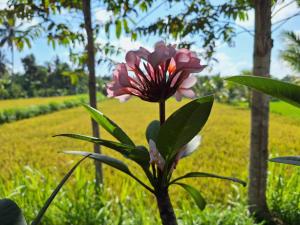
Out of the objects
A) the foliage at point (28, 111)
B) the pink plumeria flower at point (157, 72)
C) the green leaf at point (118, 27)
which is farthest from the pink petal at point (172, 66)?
the foliage at point (28, 111)

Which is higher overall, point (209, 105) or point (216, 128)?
point (209, 105)

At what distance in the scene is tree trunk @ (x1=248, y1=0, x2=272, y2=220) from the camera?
2.28m

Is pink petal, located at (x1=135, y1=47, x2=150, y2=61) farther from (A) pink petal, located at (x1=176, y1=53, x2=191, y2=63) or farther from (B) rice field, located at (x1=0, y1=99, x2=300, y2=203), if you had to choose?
(B) rice field, located at (x1=0, y1=99, x2=300, y2=203)

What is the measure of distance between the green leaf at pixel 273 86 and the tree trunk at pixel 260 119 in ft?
6.04

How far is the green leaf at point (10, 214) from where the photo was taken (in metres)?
0.40

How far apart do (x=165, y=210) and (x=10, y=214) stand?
0.21m

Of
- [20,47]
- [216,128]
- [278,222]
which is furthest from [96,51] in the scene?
[216,128]

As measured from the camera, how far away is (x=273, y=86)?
51 centimetres

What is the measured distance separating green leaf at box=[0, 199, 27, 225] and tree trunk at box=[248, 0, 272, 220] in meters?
2.09

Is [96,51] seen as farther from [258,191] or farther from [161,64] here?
[161,64]

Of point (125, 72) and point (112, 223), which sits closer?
point (125, 72)

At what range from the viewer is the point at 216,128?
13.4 metres

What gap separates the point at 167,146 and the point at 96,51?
8.63ft

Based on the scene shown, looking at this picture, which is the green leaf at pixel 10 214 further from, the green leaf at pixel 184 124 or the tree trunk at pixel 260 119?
→ the tree trunk at pixel 260 119
